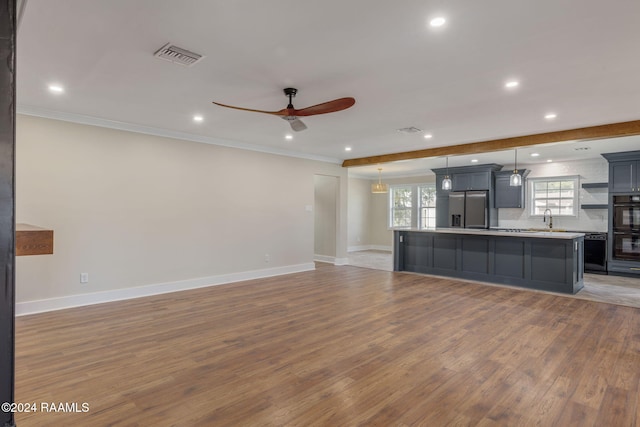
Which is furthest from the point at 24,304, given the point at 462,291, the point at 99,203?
the point at 462,291

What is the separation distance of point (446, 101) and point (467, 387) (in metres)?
2.98

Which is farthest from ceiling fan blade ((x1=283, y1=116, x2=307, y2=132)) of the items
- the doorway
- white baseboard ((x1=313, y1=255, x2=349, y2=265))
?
white baseboard ((x1=313, y1=255, x2=349, y2=265))

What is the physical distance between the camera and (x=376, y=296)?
17.5 feet

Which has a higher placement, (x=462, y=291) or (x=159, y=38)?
(x=159, y=38)

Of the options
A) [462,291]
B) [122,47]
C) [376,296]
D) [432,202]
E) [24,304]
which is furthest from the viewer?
[432,202]

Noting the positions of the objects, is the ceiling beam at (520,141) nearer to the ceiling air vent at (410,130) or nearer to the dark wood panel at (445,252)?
the ceiling air vent at (410,130)

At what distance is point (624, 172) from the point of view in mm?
7098

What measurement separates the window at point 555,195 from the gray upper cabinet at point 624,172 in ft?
2.74

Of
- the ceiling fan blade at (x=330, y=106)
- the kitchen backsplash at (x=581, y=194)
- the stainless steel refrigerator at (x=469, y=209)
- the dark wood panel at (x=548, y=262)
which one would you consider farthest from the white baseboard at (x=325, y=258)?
the ceiling fan blade at (x=330, y=106)

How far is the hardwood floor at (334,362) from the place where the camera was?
2256mm

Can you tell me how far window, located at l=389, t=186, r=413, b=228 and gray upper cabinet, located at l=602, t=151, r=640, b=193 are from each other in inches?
197

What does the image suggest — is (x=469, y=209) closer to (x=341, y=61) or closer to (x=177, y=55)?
(x=341, y=61)

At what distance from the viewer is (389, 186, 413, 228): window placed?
11.2 meters

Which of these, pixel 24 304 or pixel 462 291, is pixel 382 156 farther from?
pixel 24 304
